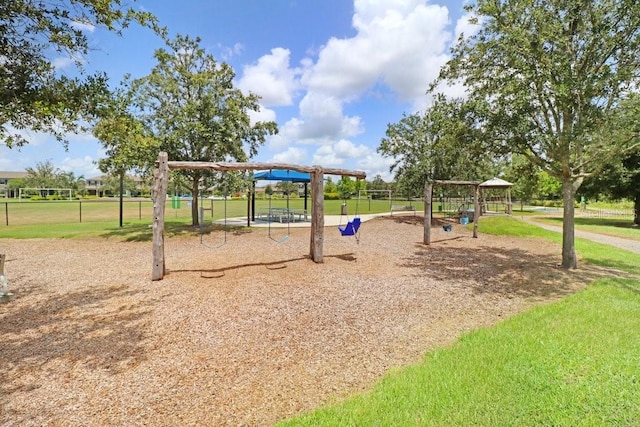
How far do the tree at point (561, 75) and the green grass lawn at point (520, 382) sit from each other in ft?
13.0

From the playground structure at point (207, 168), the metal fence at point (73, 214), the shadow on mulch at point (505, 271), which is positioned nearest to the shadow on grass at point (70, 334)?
the playground structure at point (207, 168)

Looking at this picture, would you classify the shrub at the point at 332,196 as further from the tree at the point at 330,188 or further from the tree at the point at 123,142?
the tree at the point at 123,142

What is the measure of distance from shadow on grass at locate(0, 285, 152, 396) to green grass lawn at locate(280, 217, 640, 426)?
242cm

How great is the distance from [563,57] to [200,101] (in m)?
10.5

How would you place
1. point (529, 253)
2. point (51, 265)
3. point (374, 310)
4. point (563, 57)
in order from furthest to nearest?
point (529, 253), point (51, 265), point (563, 57), point (374, 310)

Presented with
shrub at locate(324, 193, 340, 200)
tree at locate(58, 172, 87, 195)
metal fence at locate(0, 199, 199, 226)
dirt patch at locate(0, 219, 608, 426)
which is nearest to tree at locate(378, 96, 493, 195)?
dirt patch at locate(0, 219, 608, 426)

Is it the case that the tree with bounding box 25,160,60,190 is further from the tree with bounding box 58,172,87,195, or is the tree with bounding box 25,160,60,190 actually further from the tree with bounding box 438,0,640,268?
the tree with bounding box 438,0,640,268

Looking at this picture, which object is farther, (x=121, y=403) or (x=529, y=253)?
(x=529, y=253)

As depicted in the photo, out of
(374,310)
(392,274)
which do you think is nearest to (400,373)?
(374,310)

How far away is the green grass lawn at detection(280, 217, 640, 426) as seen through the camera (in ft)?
8.31

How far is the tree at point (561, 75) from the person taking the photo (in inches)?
250

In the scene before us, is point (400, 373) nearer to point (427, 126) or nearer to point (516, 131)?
point (516, 131)

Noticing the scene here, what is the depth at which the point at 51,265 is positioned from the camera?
→ 779 centimetres

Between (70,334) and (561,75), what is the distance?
8.87 m
